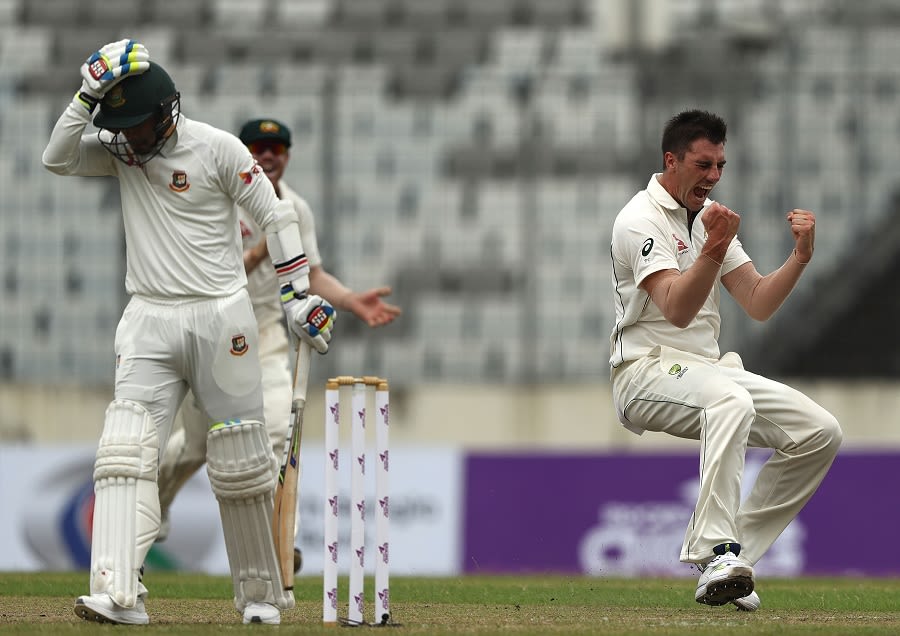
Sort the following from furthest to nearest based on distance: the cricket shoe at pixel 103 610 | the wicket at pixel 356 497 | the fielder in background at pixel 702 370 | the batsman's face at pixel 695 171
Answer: the batsman's face at pixel 695 171
the fielder in background at pixel 702 370
the cricket shoe at pixel 103 610
the wicket at pixel 356 497

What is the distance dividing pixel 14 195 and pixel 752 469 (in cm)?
782

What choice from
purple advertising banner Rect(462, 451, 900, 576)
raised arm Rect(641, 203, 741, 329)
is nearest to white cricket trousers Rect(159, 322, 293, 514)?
raised arm Rect(641, 203, 741, 329)

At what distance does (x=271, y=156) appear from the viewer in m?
8.68

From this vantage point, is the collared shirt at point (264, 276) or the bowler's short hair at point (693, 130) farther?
the collared shirt at point (264, 276)

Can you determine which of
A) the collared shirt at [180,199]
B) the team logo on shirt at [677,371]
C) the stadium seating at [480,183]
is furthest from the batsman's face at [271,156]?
the stadium seating at [480,183]

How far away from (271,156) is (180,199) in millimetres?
2495

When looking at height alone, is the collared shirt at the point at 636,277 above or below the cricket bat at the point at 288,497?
above

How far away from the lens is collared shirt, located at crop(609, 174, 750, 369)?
6.73 m

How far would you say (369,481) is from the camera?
13094 mm

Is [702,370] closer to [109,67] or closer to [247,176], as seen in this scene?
[247,176]

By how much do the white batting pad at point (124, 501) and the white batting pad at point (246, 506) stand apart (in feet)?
0.85

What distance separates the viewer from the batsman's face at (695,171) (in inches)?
267

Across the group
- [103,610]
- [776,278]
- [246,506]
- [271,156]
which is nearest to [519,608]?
[246,506]

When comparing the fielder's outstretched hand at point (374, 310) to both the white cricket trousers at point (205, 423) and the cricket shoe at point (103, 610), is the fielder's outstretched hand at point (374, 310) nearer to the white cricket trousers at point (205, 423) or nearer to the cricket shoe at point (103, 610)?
the white cricket trousers at point (205, 423)
